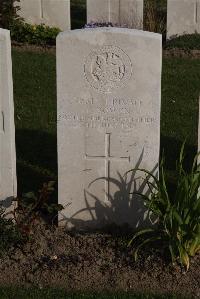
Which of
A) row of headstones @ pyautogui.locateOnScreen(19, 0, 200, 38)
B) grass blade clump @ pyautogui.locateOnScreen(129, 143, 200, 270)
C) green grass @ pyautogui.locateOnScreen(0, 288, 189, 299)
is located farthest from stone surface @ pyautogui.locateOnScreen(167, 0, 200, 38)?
green grass @ pyautogui.locateOnScreen(0, 288, 189, 299)

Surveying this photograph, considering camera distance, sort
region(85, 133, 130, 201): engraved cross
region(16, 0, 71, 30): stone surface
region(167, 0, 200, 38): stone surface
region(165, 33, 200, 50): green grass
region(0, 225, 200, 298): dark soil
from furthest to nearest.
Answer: region(16, 0, 71, 30): stone surface → region(167, 0, 200, 38): stone surface → region(165, 33, 200, 50): green grass → region(85, 133, 130, 201): engraved cross → region(0, 225, 200, 298): dark soil

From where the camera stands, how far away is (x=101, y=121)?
18.6 feet

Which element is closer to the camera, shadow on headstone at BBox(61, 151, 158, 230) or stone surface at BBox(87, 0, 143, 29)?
shadow on headstone at BBox(61, 151, 158, 230)

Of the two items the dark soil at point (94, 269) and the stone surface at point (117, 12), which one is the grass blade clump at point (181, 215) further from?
the stone surface at point (117, 12)

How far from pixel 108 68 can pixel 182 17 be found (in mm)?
6891

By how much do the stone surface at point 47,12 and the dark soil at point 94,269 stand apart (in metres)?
7.31

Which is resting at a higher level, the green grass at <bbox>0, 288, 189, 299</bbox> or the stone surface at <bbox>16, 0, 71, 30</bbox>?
the stone surface at <bbox>16, 0, 71, 30</bbox>

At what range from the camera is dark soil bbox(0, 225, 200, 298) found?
5.25 m

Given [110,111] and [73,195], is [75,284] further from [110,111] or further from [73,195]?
[110,111]

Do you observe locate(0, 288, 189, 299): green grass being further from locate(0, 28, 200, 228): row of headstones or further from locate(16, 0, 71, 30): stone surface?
locate(16, 0, 71, 30): stone surface

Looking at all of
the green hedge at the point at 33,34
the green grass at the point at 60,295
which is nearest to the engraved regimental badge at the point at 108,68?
the green grass at the point at 60,295

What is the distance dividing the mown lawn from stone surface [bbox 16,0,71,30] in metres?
1.36

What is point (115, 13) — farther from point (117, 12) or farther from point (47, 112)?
point (47, 112)

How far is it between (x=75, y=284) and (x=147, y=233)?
0.85 metres
